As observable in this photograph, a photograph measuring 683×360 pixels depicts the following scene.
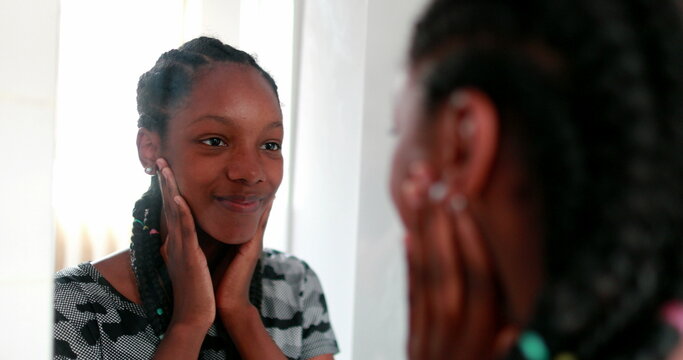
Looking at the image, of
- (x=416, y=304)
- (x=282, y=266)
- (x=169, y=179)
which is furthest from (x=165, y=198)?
(x=416, y=304)

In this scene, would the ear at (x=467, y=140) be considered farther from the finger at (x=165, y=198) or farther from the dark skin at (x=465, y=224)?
the finger at (x=165, y=198)

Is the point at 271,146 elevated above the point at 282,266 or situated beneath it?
elevated above

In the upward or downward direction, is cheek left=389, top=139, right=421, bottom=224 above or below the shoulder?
above

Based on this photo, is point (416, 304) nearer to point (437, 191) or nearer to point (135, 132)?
point (437, 191)

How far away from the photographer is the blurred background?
0.43m

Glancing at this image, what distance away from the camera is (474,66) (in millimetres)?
229

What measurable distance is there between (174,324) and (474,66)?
436mm

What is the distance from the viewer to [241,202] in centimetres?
61

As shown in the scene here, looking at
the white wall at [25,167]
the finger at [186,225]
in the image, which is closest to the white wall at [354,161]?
the finger at [186,225]

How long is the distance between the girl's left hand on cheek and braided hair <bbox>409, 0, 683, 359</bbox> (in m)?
0.43

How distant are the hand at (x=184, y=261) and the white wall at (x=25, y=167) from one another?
16 cm

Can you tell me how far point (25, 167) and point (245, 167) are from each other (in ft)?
0.67

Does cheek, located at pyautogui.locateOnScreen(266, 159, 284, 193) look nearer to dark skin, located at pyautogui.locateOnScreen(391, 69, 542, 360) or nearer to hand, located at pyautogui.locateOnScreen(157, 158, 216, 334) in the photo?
hand, located at pyautogui.locateOnScreen(157, 158, 216, 334)

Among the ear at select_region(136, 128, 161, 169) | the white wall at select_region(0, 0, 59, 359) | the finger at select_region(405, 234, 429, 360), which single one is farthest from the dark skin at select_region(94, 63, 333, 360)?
the finger at select_region(405, 234, 429, 360)
